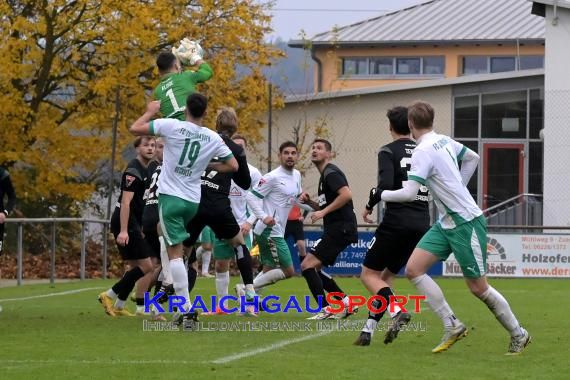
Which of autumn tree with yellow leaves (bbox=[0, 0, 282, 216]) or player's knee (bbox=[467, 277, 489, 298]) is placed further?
autumn tree with yellow leaves (bbox=[0, 0, 282, 216])

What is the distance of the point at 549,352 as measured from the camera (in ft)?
32.0

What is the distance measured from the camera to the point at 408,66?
52594 mm

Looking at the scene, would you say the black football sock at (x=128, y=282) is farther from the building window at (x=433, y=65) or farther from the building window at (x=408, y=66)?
the building window at (x=408, y=66)

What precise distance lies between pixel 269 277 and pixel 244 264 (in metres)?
0.63

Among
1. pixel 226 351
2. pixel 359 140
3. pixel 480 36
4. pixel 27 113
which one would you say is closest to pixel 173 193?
pixel 226 351

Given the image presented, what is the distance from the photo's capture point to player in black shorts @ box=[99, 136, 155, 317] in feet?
43.4

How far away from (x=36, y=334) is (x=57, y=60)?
1494 centimetres

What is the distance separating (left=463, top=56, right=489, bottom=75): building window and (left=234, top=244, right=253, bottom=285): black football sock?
39881 millimetres

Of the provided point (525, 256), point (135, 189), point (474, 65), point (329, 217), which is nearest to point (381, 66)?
point (474, 65)

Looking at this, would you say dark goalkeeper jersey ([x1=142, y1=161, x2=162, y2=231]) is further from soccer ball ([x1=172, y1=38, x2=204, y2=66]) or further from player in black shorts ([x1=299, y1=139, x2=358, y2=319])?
player in black shorts ([x1=299, y1=139, x2=358, y2=319])

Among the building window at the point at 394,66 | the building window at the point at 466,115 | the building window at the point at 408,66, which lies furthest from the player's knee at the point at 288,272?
the building window at the point at 408,66

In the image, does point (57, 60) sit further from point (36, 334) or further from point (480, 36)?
point (480, 36)

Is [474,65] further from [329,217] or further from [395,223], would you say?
[395,223]

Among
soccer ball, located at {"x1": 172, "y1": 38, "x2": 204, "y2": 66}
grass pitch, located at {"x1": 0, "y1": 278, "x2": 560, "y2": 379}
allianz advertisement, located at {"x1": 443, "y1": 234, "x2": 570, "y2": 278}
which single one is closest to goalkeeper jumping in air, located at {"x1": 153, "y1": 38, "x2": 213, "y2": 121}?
soccer ball, located at {"x1": 172, "y1": 38, "x2": 204, "y2": 66}
